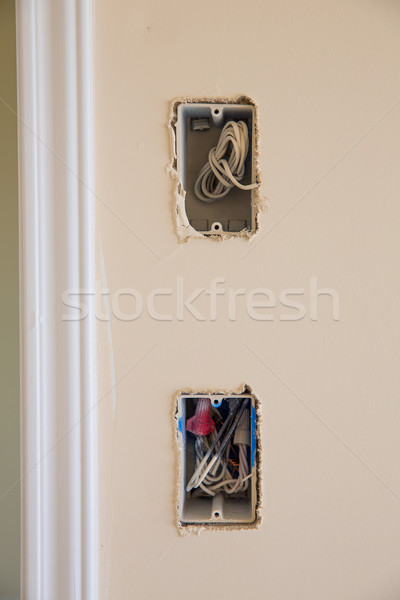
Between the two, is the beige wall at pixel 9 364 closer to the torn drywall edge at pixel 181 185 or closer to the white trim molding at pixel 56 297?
the white trim molding at pixel 56 297

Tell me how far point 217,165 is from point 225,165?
0.05 feet

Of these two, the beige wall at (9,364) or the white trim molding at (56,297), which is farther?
the beige wall at (9,364)

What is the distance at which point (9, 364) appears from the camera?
75 centimetres

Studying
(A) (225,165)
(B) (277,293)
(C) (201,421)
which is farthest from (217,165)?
(C) (201,421)

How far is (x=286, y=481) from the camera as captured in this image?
2.18 feet

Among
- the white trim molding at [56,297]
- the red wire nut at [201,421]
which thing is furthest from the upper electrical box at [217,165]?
the red wire nut at [201,421]

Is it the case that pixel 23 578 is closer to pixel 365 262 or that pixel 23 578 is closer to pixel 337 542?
pixel 337 542

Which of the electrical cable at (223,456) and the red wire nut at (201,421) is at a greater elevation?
the red wire nut at (201,421)

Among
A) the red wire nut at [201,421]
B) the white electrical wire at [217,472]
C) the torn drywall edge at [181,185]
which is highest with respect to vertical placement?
the torn drywall edge at [181,185]

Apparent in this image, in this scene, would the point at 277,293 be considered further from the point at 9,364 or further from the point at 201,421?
the point at 9,364

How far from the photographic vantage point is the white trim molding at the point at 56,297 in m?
0.62

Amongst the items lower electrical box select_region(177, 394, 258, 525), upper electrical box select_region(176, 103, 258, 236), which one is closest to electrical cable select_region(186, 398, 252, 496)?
lower electrical box select_region(177, 394, 258, 525)

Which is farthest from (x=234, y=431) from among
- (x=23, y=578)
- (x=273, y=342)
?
(x=23, y=578)

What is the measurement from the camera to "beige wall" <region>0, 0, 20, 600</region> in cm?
73
